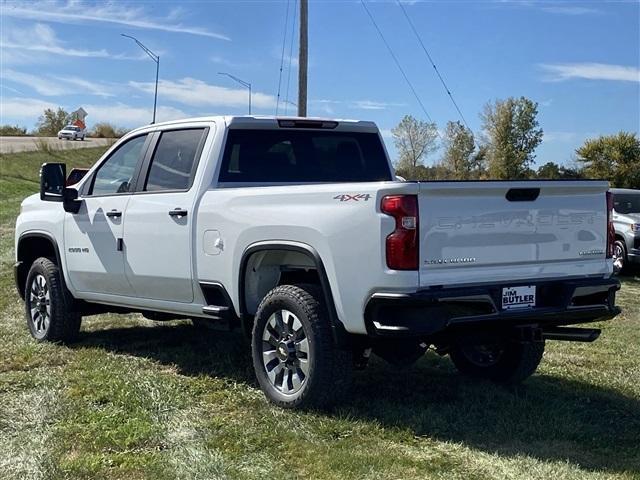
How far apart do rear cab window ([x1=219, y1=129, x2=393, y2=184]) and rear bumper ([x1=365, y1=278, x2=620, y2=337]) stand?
1927 millimetres

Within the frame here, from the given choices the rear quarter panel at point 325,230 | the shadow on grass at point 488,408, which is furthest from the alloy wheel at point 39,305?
the rear quarter panel at point 325,230

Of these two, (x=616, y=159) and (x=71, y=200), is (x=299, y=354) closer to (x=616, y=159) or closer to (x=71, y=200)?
(x=71, y=200)

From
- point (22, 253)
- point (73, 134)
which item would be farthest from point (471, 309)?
point (73, 134)

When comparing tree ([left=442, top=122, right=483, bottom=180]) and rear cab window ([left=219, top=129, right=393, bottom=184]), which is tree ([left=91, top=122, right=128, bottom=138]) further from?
rear cab window ([left=219, top=129, right=393, bottom=184])

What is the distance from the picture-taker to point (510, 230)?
4.82m

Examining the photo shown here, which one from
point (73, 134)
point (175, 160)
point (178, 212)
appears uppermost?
point (73, 134)

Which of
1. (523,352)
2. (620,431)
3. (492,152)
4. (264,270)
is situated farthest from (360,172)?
(492,152)

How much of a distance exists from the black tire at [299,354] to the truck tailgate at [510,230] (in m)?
0.80

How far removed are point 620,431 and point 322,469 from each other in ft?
6.55

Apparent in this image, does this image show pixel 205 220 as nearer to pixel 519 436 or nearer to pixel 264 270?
pixel 264 270

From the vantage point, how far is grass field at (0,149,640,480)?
4.23 m

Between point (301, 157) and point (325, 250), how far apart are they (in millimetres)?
1727

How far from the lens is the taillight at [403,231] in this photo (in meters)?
4.46

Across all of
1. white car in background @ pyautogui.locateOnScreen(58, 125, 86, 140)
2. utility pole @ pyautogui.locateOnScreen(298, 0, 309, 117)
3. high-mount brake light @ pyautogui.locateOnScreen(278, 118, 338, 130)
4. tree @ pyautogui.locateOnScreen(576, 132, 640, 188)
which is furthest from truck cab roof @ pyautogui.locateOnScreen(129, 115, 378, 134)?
white car in background @ pyautogui.locateOnScreen(58, 125, 86, 140)
